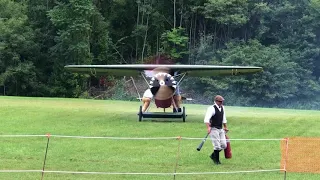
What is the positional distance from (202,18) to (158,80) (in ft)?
124

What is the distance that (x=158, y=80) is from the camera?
21.7 metres

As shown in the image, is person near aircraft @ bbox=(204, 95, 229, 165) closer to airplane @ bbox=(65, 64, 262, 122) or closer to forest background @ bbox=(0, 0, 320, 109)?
airplane @ bbox=(65, 64, 262, 122)

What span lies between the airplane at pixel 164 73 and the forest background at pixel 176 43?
1014 inches

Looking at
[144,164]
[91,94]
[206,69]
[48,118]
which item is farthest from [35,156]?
[91,94]

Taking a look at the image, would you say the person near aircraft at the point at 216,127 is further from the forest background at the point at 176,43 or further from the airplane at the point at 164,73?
the forest background at the point at 176,43

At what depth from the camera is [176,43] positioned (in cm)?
5631

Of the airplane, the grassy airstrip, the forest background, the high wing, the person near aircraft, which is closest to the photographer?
the grassy airstrip

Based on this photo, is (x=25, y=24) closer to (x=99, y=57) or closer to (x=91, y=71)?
(x=99, y=57)

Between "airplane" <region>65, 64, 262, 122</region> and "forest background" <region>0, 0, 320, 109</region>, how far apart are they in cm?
2576

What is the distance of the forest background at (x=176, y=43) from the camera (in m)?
52.1

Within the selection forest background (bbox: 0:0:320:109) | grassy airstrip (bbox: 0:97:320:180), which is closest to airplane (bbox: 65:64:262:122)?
grassy airstrip (bbox: 0:97:320:180)

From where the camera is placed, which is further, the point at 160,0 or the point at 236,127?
the point at 160,0

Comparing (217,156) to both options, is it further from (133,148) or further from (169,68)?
(169,68)

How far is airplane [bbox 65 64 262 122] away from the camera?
2175cm
